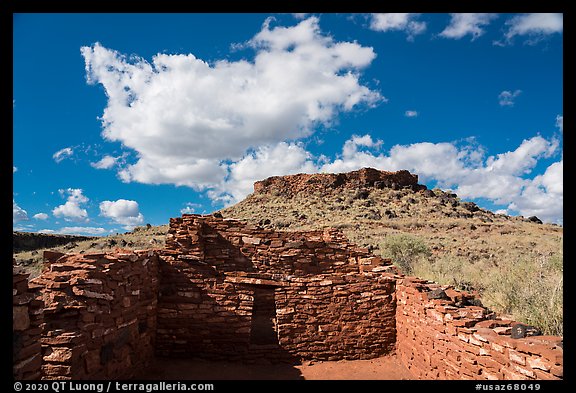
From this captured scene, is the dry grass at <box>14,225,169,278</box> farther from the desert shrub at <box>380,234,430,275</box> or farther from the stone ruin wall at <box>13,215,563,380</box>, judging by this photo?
the desert shrub at <box>380,234,430,275</box>

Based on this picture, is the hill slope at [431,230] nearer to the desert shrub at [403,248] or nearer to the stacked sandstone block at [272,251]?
the desert shrub at [403,248]

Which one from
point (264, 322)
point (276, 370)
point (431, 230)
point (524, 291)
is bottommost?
point (276, 370)

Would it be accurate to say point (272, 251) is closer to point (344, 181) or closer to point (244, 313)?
point (244, 313)

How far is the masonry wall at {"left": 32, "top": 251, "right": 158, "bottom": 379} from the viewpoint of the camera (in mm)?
4930

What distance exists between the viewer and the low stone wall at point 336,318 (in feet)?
26.2

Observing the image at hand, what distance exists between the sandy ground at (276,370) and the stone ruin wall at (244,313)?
211 mm

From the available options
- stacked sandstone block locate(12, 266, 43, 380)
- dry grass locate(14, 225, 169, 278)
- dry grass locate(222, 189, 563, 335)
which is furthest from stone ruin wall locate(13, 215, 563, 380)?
dry grass locate(14, 225, 169, 278)

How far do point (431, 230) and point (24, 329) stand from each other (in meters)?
31.6

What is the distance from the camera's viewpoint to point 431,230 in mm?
31109

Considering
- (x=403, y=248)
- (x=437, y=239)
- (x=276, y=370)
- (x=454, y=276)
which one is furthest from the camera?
(x=437, y=239)

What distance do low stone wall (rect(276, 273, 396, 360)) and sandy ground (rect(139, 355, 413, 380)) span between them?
0.97 feet

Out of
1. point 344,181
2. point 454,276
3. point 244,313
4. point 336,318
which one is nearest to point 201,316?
point 244,313

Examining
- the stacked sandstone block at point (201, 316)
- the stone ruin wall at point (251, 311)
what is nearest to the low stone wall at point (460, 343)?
the stone ruin wall at point (251, 311)
